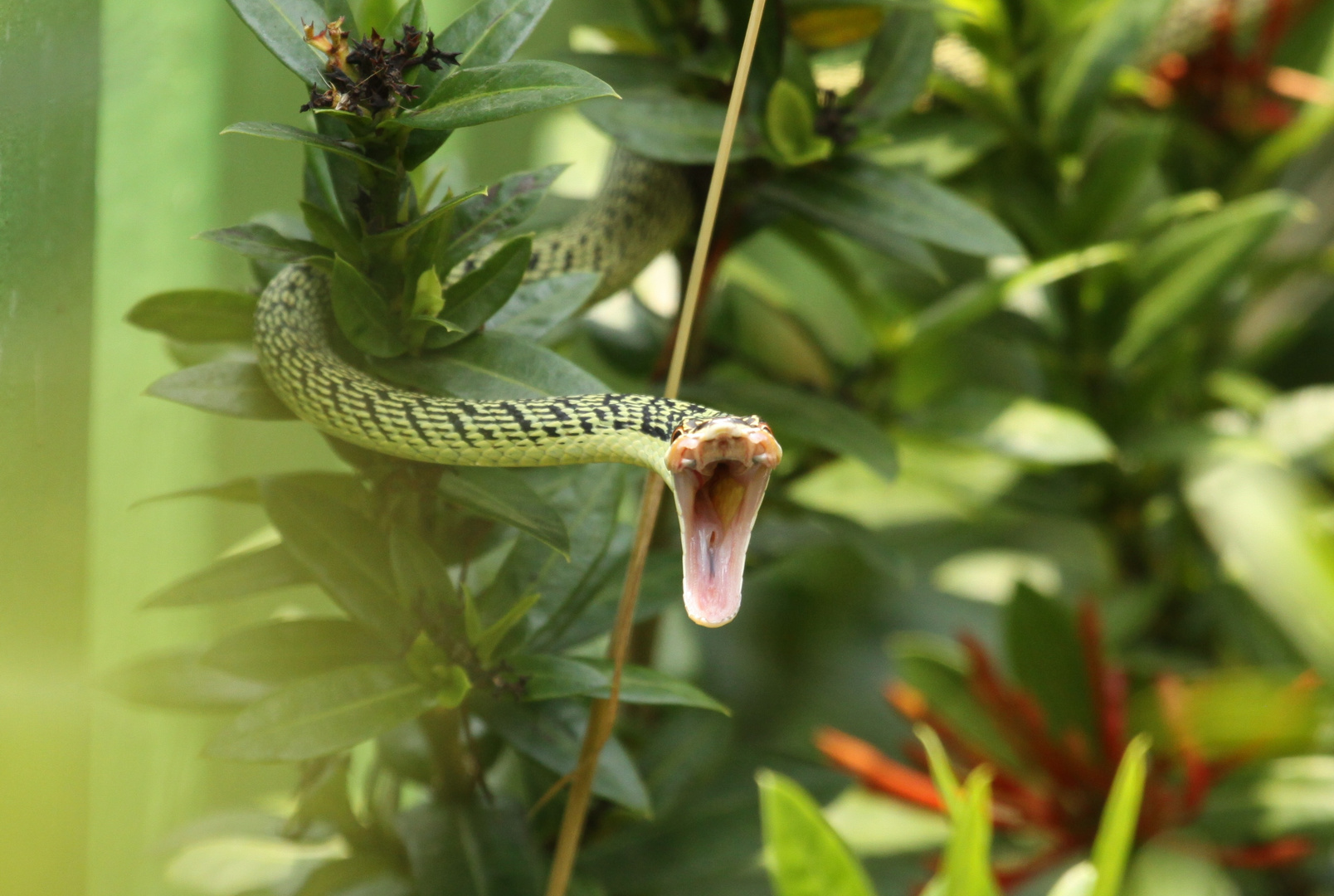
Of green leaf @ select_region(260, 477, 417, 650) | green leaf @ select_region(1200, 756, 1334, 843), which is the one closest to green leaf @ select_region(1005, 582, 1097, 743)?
green leaf @ select_region(1200, 756, 1334, 843)

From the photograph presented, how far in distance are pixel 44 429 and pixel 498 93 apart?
29cm

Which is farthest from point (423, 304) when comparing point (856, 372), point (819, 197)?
point (856, 372)

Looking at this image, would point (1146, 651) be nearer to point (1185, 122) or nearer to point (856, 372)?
point (856, 372)

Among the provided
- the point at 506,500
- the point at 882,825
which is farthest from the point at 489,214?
the point at 882,825

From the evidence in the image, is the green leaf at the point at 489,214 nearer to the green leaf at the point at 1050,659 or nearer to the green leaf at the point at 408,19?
the green leaf at the point at 408,19

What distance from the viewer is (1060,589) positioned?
1.19 metres

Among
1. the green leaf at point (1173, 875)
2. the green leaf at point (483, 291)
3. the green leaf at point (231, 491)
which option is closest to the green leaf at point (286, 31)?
the green leaf at point (483, 291)

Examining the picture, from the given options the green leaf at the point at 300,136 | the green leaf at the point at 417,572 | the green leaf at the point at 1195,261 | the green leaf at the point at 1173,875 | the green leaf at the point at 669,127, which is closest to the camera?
the green leaf at the point at 300,136

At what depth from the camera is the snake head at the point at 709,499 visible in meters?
0.45

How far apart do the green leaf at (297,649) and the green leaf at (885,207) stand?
41cm

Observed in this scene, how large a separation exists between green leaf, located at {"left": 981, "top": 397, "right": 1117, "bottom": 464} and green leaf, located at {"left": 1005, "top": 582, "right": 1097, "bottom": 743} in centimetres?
13

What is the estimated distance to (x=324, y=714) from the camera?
51 centimetres

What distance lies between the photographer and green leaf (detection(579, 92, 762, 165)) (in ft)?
2.15

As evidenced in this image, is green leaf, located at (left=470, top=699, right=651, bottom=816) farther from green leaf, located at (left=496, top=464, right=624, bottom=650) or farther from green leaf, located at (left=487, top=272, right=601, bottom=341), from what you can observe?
green leaf, located at (left=487, top=272, right=601, bottom=341)
